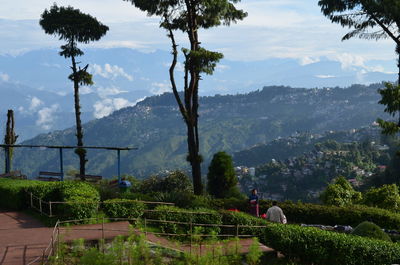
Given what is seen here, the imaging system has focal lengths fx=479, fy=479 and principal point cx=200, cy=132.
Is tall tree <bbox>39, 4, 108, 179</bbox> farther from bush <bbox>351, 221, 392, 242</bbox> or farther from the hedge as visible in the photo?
bush <bbox>351, 221, 392, 242</bbox>

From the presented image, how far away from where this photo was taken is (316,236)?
14.9 m

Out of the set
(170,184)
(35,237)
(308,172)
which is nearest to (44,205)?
(35,237)

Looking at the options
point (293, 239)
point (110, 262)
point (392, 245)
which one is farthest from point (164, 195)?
point (110, 262)

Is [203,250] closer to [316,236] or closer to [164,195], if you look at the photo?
[316,236]

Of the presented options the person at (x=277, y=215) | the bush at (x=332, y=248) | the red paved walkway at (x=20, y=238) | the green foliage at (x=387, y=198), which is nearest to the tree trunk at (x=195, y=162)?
the person at (x=277, y=215)

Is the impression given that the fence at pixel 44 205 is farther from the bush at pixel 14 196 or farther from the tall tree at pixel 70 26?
the tall tree at pixel 70 26

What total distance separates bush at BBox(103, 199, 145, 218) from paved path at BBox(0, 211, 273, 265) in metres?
0.93

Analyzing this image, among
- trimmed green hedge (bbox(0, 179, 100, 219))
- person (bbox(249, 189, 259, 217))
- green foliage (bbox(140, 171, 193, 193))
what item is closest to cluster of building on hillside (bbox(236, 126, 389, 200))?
green foliage (bbox(140, 171, 193, 193))

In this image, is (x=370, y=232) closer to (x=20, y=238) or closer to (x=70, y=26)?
(x=20, y=238)

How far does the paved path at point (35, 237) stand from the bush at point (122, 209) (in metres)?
0.93

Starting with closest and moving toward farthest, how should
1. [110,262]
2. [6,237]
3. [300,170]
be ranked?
[110,262] → [6,237] → [300,170]

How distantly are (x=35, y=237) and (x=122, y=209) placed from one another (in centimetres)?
387

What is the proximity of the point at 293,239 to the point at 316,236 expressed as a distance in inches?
28.6

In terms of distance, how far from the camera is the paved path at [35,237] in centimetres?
1382
